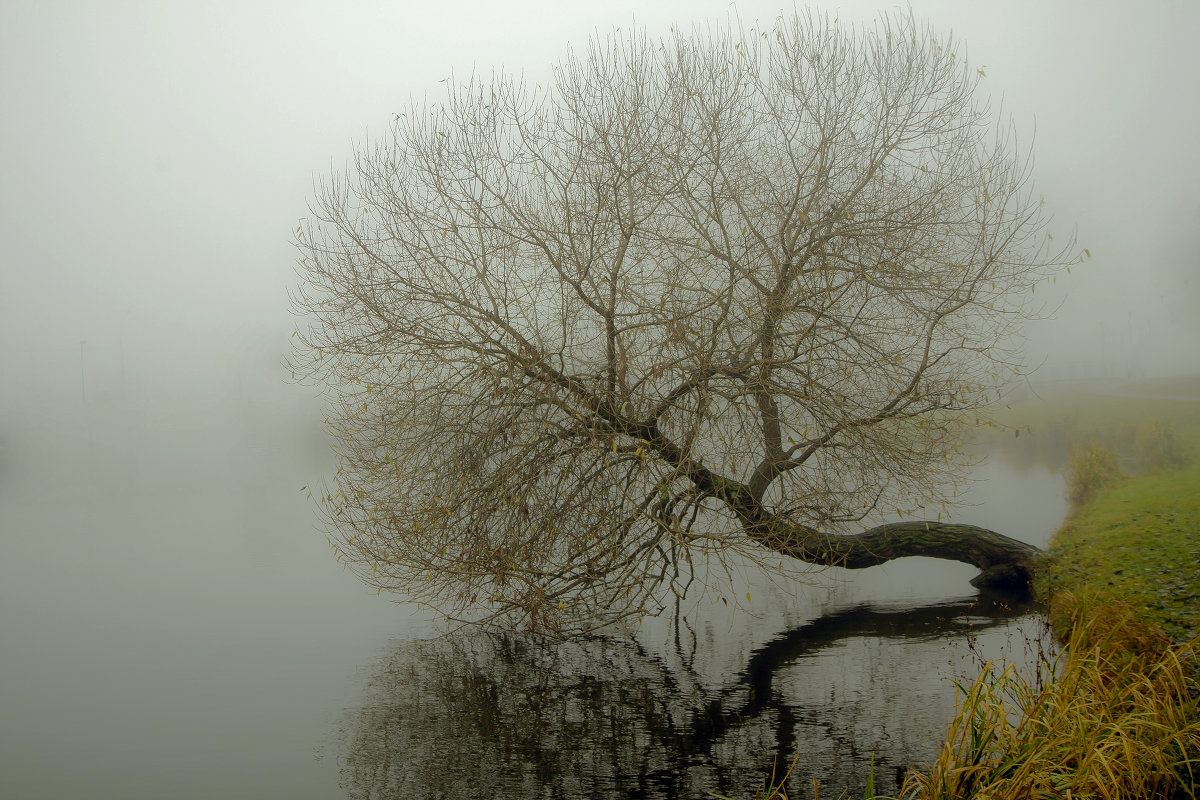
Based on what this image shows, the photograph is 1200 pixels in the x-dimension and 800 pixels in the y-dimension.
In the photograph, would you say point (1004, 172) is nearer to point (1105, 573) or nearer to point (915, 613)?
point (1105, 573)

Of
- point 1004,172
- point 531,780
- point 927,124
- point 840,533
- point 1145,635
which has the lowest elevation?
point 531,780

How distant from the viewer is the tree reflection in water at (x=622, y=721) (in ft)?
22.8

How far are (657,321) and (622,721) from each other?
13.7 feet

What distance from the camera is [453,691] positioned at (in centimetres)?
936

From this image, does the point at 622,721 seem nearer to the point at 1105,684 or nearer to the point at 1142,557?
the point at 1105,684

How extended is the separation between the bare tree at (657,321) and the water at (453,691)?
3.86 feet

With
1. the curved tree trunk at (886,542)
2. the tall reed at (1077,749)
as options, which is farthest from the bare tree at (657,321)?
the tall reed at (1077,749)

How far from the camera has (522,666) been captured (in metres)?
10.2

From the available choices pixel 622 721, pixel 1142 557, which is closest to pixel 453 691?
pixel 622 721

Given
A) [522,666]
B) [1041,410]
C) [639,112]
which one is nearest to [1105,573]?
[522,666]

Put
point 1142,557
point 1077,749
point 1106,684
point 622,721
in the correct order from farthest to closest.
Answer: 1. point 1142,557
2. point 622,721
3. point 1106,684
4. point 1077,749

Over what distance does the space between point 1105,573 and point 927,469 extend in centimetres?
299

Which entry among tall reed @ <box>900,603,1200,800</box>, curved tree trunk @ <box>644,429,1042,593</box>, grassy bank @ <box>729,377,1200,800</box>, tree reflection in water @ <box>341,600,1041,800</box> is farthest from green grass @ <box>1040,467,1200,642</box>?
tall reed @ <box>900,603,1200,800</box>

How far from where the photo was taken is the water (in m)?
7.35
